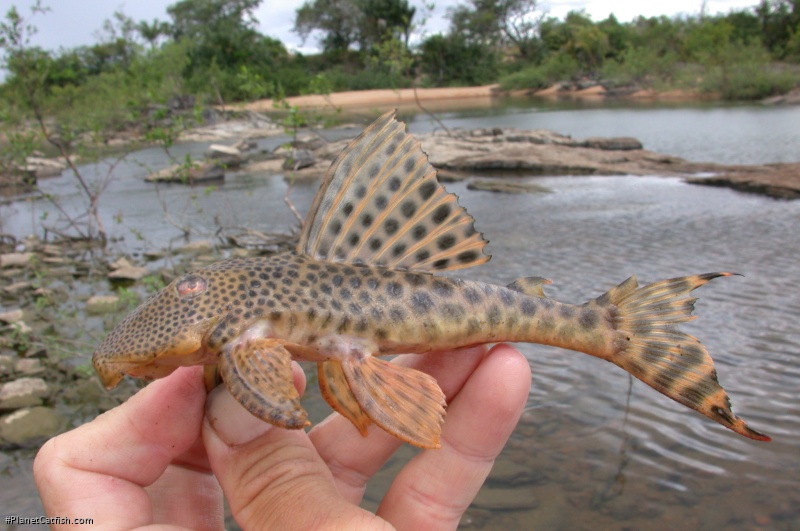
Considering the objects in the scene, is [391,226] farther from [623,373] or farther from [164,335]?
[623,373]

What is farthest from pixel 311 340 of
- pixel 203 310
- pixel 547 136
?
pixel 547 136

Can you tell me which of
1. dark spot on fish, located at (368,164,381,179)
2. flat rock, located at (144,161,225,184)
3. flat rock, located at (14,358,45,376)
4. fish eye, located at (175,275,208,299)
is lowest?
flat rock, located at (14,358,45,376)

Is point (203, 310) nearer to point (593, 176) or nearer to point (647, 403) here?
point (647, 403)

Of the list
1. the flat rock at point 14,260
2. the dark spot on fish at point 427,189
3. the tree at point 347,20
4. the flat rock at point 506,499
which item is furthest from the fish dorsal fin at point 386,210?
the tree at point 347,20

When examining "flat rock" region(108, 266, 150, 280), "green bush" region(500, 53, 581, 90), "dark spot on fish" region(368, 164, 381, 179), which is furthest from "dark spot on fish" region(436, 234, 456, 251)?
"green bush" region(500, 53, 581, 90)

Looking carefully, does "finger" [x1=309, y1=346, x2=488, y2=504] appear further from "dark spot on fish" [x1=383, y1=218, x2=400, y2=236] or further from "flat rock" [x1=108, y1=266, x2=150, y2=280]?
"flat rock" [x1=108, y1=266, x2=150, y2=280]

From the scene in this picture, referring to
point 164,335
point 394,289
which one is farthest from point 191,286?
point 394,289

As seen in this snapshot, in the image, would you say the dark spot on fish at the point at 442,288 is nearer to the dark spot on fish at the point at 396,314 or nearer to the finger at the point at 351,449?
the dark spot on fish at the point at 396,314
